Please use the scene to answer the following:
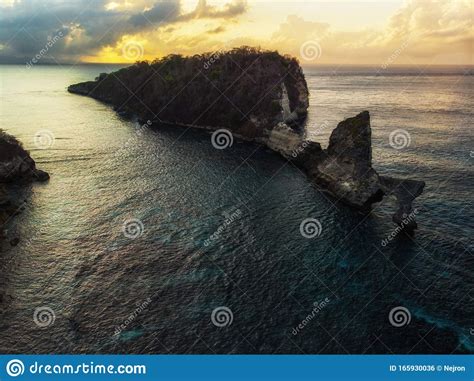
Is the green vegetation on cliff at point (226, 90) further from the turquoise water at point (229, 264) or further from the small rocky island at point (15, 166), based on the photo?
the small rocky island at point (15, 166)

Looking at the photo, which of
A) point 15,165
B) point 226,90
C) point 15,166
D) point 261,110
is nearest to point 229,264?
point 15,166

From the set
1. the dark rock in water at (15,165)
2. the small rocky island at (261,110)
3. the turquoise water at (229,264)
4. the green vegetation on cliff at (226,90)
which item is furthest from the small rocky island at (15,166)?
the green vegetation on cliff at (226,90)

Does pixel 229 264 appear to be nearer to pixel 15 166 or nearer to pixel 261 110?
pixel 15 166

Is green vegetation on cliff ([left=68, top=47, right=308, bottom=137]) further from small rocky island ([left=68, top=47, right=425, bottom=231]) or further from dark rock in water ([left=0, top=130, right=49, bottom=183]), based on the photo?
dark rock in water ([left=0, top=130, right=49, bottom=183])

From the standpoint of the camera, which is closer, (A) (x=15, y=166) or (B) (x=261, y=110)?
(A) (x=15, y=166)

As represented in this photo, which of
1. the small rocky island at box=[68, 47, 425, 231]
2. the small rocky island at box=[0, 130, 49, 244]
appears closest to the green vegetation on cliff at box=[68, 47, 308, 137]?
the small rocky island at box=[68, 47, 425, 231]
